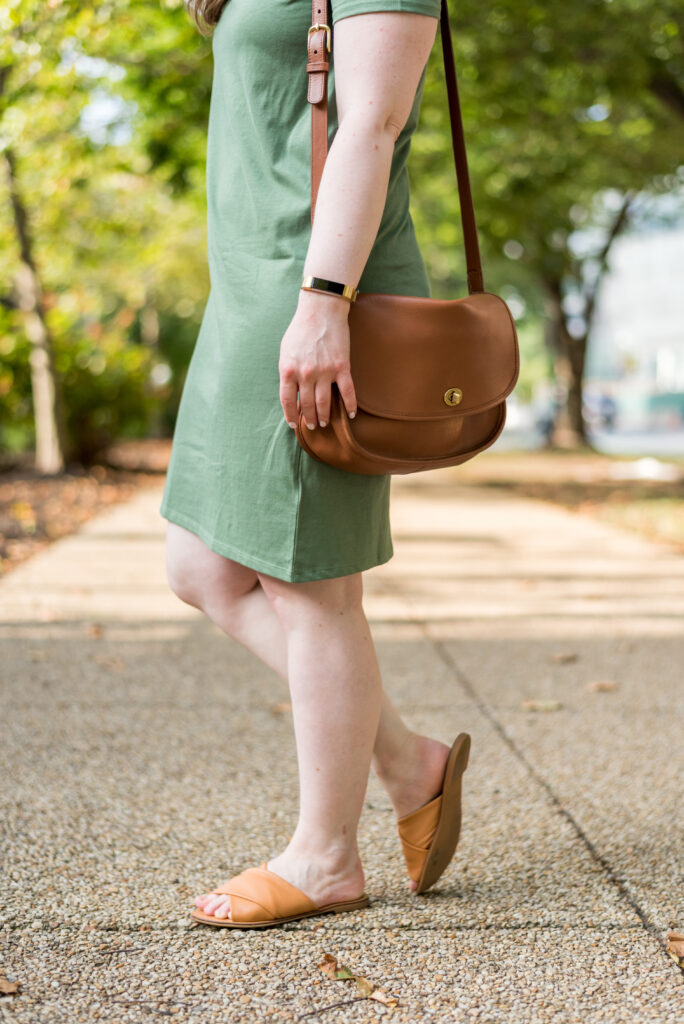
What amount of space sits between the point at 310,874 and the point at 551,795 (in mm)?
997

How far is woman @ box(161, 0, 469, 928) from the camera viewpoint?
1.80 m

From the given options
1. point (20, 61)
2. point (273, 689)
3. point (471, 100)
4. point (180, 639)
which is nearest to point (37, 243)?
point (471, 100)

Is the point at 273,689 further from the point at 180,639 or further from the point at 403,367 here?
the point at 403,367

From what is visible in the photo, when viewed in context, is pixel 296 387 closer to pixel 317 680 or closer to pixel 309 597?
pixel 309 597

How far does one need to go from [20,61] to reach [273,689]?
15.3 ft

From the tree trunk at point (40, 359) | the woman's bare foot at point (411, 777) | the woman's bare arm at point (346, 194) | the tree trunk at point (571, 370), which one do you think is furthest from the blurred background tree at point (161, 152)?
the woman's bare foot at point (411, 777)

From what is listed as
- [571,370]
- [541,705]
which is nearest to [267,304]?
[541,705]

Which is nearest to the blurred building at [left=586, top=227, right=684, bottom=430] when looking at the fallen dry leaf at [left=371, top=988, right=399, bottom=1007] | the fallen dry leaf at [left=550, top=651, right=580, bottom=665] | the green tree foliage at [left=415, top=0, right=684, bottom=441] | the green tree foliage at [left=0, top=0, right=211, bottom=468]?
the green tree foliage at [left=415, top=0, right=684, bottom=441]

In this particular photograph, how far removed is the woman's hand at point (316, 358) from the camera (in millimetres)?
1776

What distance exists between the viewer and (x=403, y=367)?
1.88m

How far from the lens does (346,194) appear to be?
5.91 feet

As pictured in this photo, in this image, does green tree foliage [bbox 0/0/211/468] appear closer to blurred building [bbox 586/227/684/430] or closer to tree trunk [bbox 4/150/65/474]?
tree trunk [bbox 4/150/65/474]

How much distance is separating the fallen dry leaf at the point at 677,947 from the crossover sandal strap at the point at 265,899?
65 centimetres

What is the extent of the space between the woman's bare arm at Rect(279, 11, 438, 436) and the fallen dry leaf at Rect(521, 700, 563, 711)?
217 centimetres
